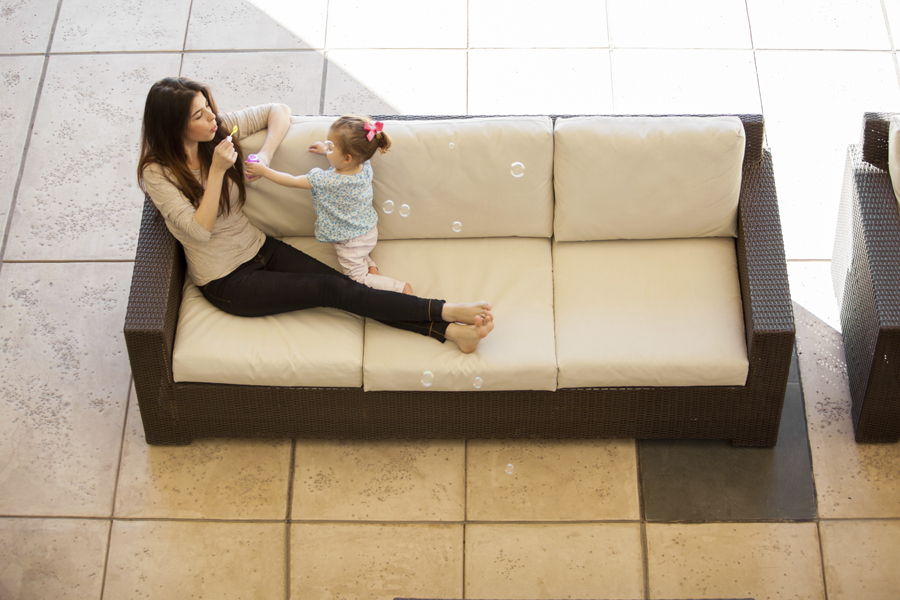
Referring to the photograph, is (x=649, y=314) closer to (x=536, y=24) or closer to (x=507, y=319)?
(x=507, y=319)

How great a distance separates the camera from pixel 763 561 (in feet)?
9.40

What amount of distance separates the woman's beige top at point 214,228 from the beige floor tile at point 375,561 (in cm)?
95

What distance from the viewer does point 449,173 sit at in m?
2.98

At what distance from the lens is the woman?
269cm

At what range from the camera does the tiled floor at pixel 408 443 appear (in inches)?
114

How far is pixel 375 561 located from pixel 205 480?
2.25 ft

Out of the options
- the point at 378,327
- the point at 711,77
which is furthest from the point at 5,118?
the point at 711,77

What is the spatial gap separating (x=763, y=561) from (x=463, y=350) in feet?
4.04

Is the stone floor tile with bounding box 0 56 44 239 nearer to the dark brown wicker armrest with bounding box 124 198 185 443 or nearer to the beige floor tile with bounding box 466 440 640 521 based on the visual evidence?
the dark brown wicker armrest with bounding box 124 198 185 443

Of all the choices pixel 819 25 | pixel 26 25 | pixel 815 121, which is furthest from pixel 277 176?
pixel 819 25

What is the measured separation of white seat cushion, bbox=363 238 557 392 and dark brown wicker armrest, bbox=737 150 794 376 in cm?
66

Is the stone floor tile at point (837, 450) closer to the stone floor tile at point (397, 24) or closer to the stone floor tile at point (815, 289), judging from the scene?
the stone floor tile at point (815, 289)

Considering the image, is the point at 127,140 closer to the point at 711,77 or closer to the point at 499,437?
the point at 499,437

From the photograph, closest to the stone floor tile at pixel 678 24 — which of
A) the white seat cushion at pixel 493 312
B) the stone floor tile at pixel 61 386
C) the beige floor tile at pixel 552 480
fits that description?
the white seat cushion at pixel 493 312
